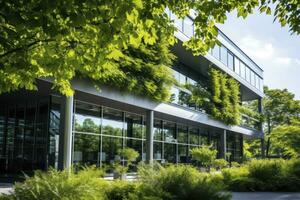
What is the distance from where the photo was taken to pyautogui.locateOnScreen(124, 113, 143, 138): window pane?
91.5 feet

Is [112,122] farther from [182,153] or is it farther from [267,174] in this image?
[182,153]

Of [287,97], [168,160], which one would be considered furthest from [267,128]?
[168,160]

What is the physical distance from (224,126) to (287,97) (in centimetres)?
2997

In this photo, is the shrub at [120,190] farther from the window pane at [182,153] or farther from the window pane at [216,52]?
the window pane at [216,52]

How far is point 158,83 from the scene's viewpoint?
82.1ft

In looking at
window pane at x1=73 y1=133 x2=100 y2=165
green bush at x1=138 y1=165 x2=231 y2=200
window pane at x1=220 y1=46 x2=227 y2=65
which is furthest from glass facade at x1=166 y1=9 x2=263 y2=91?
green bush at x1=138 y1=165 x2=231 y2=200

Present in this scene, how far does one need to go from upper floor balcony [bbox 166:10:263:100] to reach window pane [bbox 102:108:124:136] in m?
6.30

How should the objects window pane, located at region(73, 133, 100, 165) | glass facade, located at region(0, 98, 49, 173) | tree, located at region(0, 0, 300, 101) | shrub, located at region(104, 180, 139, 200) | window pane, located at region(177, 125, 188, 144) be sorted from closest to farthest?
tree, located at region(0, 0, 300, 101)
shrub, located at region(104, 180, 139, 200)
glass facade, located at region(0, 98, 49, 173)
window pane, located at region(73, 133, 100, 165)
window pane, located at region(177, 125, 188, 144)

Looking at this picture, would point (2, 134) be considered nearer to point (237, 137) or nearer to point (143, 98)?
point (143, 98)

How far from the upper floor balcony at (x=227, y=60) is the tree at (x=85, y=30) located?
17631 millimetres

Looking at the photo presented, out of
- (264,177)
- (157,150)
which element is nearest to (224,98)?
(157,150)

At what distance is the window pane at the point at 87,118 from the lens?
914 inches

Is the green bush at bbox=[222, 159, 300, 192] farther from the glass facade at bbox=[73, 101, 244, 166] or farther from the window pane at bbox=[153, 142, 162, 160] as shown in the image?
the window pane at bbox=[153, 142, 162, 160]

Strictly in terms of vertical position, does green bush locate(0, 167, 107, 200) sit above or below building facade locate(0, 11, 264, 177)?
below
